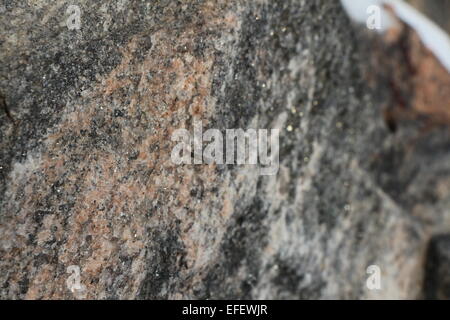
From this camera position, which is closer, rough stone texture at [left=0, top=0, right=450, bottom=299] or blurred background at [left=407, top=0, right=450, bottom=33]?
rough stone texture at [left=0, top=0, right=450, bottom=299]

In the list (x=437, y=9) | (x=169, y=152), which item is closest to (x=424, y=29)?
(x=437, y=9)

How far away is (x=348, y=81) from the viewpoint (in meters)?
1.65

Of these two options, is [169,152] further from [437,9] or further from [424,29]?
[437,9]

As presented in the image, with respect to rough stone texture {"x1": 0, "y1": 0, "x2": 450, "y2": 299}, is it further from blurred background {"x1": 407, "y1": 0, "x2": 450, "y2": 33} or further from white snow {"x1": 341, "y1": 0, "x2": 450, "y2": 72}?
blurred background {"x1": 407, "y1": 0, "x2": 450, "y2": 33}

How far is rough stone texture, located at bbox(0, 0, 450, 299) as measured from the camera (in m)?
1.17

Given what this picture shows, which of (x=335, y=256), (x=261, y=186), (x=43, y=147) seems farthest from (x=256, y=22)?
(x=335, y=256)

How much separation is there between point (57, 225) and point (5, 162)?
0.56 ft

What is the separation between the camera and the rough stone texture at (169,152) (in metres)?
1.17

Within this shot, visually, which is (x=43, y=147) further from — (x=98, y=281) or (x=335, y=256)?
(x=335, y=256)

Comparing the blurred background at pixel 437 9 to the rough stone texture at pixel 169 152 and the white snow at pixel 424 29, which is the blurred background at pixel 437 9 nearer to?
the white snow at pixel 424 29

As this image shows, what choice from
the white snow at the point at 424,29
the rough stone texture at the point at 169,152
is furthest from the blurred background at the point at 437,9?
the rough stone texture at the point at 169,152

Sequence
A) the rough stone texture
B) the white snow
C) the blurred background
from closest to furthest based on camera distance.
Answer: the rough stone texture, the white snow, the blurred background

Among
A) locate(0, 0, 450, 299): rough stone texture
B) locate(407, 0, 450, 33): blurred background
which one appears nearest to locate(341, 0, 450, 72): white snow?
locate(0, 0, 450, 299): rough stone texture

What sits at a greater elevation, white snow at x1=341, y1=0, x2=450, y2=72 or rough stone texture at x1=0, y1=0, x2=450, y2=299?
white snow at x1=341, y1=0, x2=450, y2=72
